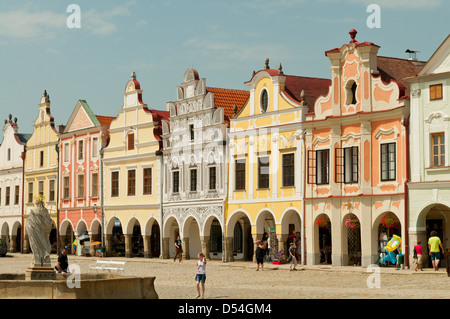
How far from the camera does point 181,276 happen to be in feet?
122

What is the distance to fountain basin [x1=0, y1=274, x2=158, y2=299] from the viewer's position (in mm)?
21297

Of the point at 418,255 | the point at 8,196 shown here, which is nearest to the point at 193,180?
the point at 418,255

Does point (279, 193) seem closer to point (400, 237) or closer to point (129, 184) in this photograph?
point (400, 237)

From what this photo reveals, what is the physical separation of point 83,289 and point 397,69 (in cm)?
2506

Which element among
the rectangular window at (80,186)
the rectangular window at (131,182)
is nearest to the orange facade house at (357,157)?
the rectangular window at (131,182)

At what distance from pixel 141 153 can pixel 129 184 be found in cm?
242

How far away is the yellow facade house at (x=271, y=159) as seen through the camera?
145ft

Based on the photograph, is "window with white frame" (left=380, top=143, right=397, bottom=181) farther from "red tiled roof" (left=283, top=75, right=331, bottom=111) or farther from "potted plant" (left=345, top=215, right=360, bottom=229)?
"red tiled roof" (left=283, top=75, right=331, bottom=111)

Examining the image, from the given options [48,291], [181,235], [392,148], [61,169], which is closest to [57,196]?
[61,169]

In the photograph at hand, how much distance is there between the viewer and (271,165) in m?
45.7

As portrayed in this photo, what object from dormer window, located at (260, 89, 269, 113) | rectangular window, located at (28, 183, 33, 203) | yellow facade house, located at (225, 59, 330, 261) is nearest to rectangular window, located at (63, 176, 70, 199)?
rectangular window, located at (28, 183, 33, 203)

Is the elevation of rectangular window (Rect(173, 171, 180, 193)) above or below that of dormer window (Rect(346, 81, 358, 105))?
below

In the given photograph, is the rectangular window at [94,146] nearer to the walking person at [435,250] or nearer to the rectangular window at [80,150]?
the rectangular window at [80,150]

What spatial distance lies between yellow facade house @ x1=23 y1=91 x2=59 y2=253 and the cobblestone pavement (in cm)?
2160
